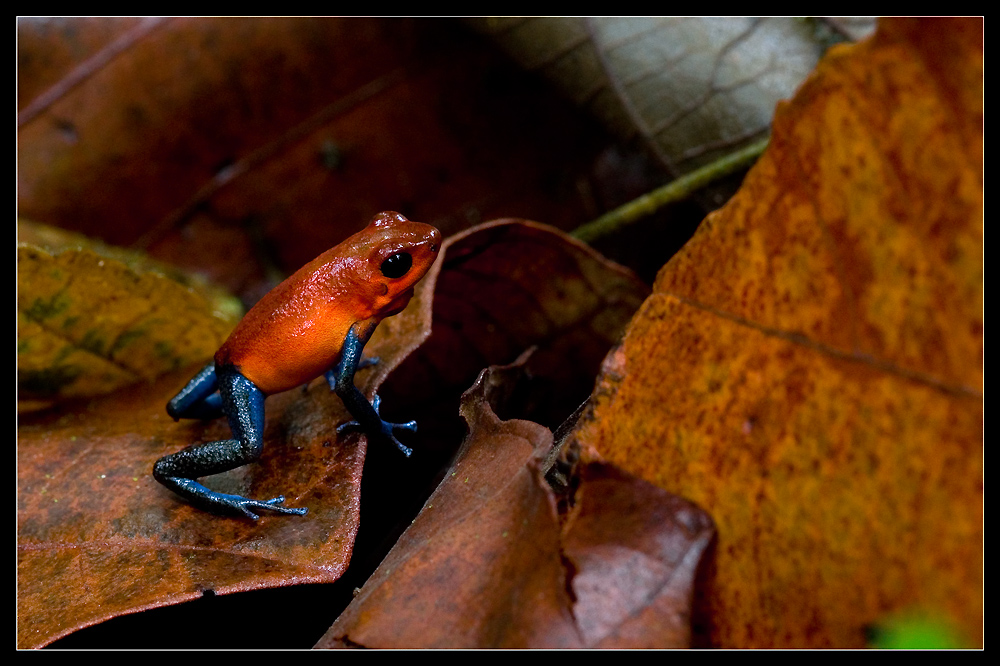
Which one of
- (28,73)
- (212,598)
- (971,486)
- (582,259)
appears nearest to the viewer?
(971,486)

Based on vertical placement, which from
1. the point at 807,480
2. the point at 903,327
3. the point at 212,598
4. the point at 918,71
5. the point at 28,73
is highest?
the point at 28,73

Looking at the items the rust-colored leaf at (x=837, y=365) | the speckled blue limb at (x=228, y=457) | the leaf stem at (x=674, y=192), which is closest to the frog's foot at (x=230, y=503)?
the speckled blue limb at (x=228, y=457)

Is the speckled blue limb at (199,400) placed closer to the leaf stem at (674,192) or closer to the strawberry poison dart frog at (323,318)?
the strawberry poison dart frog at (323,318)

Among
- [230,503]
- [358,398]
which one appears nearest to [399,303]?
[358,398]

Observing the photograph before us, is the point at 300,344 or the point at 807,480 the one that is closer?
the point at 807,480

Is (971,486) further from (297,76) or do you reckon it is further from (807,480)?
(297,76)

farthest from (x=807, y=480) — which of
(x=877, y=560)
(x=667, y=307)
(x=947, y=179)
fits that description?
(x=947, y=179)
